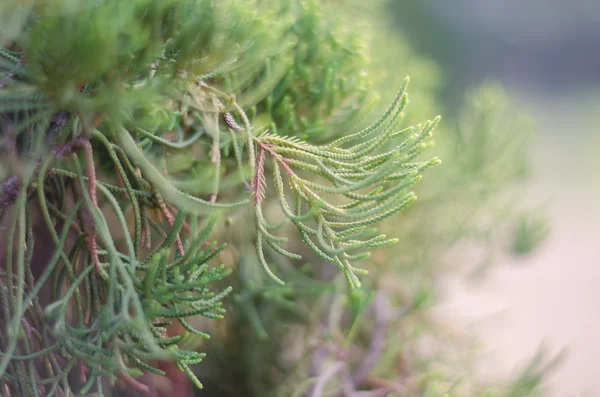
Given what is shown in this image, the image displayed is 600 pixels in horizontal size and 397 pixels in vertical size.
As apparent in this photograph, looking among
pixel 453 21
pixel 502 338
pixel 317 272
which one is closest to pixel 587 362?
pixel 502 338

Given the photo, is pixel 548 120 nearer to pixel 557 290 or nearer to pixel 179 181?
pixel 557 290

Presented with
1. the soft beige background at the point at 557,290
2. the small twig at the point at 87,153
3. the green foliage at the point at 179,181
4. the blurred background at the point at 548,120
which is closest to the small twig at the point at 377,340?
the green foliage at the point at 179,181

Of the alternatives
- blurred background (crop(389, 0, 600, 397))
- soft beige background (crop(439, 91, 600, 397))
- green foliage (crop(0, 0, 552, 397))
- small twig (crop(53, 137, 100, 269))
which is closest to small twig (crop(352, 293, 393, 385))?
green foliage (crop(0, 0, 552, 397))

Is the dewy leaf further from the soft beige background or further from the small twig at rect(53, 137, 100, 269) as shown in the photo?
the soft beige background

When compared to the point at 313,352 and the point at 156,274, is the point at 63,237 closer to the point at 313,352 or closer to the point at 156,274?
the point at 156,274

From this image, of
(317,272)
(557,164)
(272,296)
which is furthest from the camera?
(557,164)

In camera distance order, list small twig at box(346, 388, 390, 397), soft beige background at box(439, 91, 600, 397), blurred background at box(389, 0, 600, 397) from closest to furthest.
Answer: small twig at box(346, 388, 390, 397), soft beige background at box(439, 91, 600, 397), blurred background at box(389, 0, 600, 397)

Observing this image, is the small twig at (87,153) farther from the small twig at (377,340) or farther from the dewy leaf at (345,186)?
the small twig at (377,340)

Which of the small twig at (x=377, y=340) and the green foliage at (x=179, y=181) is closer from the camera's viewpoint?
the green foliage at (x=179, y=181)
